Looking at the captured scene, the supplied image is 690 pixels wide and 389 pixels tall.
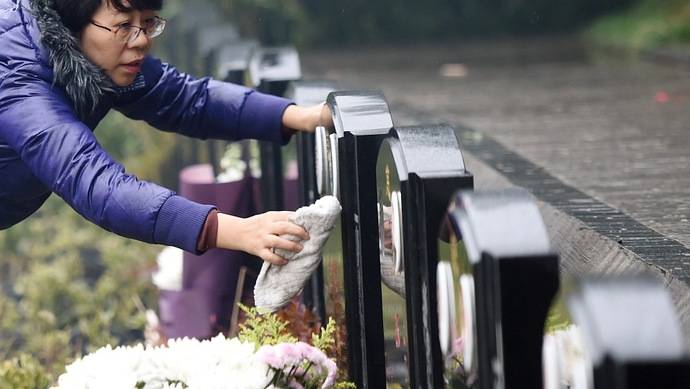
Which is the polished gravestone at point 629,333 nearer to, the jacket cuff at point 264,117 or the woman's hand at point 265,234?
the woman's hand at point 265,234

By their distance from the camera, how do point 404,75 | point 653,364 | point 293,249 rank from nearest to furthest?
point 653,364 < point 293,249 < point 404,75

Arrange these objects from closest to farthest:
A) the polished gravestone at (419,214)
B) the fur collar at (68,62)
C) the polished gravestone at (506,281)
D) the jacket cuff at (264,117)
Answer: the polished gravestone at (506,281)
the polished gravestone at (419,214)
the fur collar at (68,62)
the jacket cuff at (264,117)

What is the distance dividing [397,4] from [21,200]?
11.6m

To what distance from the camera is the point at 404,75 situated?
10781 mm

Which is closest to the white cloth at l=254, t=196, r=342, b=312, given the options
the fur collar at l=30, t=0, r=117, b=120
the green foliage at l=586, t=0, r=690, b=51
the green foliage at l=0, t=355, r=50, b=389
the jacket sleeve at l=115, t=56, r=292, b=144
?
the fur collar at l=30, t=0, r=117, b=120

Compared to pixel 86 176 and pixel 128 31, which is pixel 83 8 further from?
pixel 86 176

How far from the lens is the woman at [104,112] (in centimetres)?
302

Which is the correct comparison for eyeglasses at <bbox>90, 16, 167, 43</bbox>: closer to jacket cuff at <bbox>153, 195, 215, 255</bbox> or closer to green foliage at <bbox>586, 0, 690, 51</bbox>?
jacket cuff at <bbox>153, 195, 215, 255</bbox>

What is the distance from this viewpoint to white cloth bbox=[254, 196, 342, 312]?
2.98 meters

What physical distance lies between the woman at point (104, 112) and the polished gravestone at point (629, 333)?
132 centimetres

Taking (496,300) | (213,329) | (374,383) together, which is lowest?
(213,329)

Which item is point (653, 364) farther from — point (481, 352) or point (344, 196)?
point (344, 196)

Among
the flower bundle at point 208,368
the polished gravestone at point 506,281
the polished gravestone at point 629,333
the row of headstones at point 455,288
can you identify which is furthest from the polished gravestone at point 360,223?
the polished gravestone at point 629,333

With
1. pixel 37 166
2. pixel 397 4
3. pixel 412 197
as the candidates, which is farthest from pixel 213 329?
pixel 397 4
